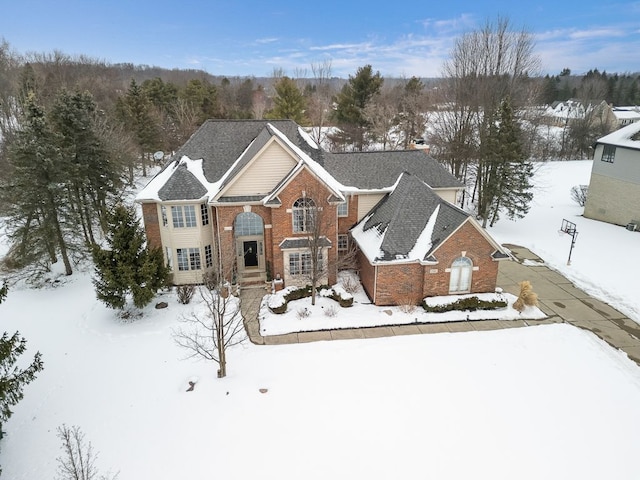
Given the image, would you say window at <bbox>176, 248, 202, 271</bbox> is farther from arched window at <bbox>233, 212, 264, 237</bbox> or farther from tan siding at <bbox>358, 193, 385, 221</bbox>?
tan siding at <bbox>358, 193, 385, 221</bbox>

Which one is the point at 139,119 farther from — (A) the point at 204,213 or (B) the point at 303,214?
(B) the point at 303,214

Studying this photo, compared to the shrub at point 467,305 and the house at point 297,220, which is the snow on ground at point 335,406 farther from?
the house at point 297,220

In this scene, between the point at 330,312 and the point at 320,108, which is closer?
the point at 330,312

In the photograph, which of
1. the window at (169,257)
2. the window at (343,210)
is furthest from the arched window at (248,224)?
the window at (343,210)

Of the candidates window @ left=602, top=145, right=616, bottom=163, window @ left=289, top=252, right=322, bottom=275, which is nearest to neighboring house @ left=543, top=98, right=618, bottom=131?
window @ left=602, top=145, right=616, bottom=163

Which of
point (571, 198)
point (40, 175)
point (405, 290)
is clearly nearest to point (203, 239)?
point (40, 175)

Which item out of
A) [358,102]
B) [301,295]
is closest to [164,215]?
[301,295]
